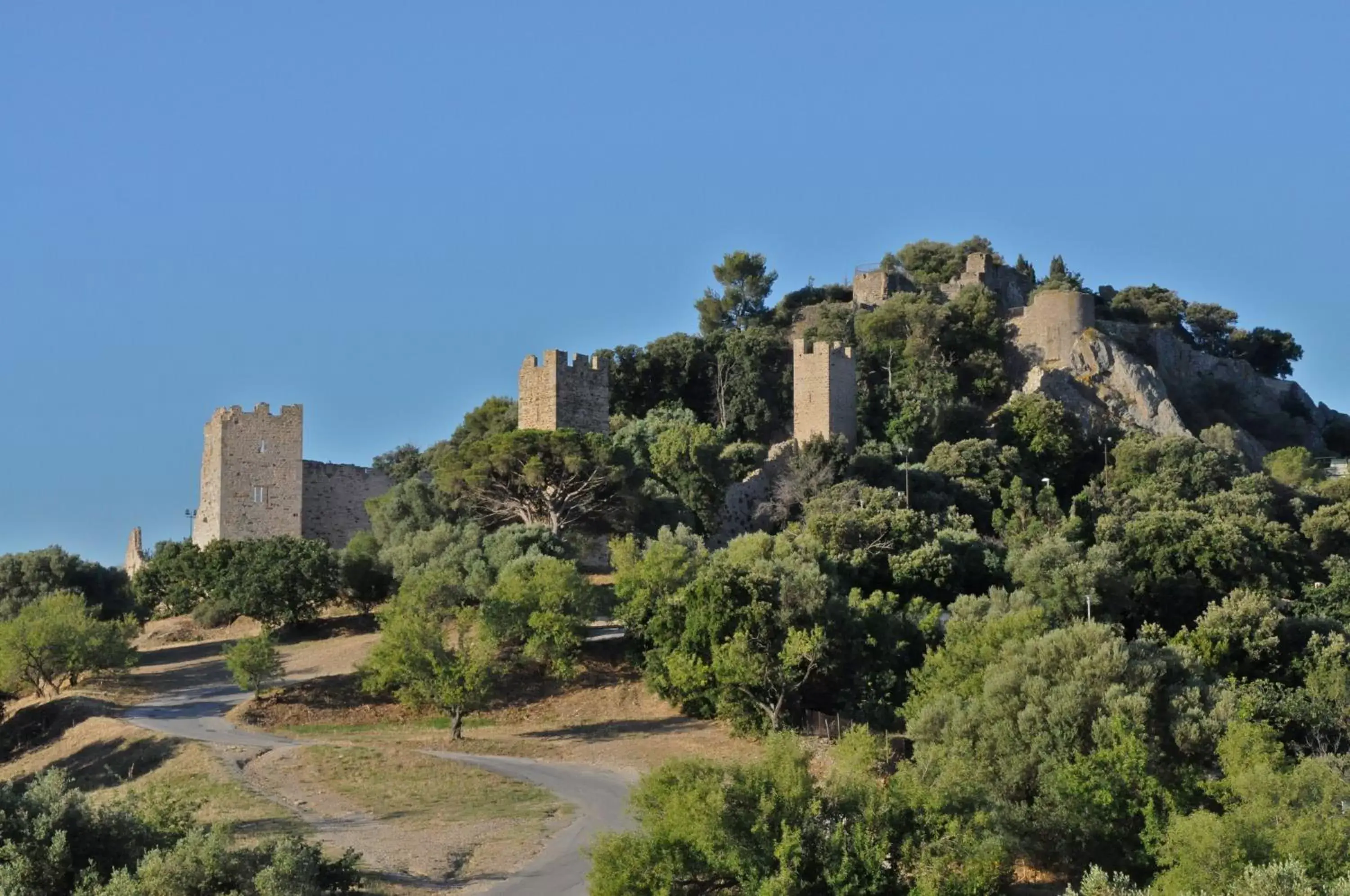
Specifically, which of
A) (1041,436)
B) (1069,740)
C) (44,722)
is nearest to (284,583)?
(44,722)

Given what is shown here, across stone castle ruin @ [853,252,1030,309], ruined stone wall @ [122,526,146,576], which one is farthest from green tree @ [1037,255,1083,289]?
ruined stone wall @ [122,526,146,576]

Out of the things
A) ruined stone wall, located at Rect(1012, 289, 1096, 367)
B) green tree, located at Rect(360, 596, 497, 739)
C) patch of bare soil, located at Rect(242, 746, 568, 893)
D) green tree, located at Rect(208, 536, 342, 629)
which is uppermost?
ruined stone wall, located at Rect(1012, 289, 1096, 367)

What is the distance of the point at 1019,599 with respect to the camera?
3725 cm

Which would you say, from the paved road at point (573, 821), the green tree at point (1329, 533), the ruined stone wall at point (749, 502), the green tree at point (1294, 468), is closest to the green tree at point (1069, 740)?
the paved road at point (573, 821)

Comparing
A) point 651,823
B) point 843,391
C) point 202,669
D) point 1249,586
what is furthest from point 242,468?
point 651,823

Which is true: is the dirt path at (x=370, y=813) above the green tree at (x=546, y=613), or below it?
below

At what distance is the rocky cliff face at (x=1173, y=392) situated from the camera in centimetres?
6269

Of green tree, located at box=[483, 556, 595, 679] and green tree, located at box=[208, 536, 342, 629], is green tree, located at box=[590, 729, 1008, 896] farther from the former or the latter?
green tree, located at box=[208, 536, 342, 629]

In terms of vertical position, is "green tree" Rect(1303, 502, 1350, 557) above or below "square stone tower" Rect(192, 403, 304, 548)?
below

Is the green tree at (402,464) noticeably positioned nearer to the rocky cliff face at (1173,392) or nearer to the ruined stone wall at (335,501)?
the ruined stone wall at (335,501)

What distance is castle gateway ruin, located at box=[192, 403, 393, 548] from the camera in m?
51.0

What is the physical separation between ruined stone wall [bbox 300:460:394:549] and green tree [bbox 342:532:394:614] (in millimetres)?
5751

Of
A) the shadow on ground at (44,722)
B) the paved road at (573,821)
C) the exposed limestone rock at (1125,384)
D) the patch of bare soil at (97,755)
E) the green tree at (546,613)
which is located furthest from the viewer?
the exposed limestone rock at (1125,384)

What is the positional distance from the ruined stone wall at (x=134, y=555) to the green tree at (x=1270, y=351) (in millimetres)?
48465
